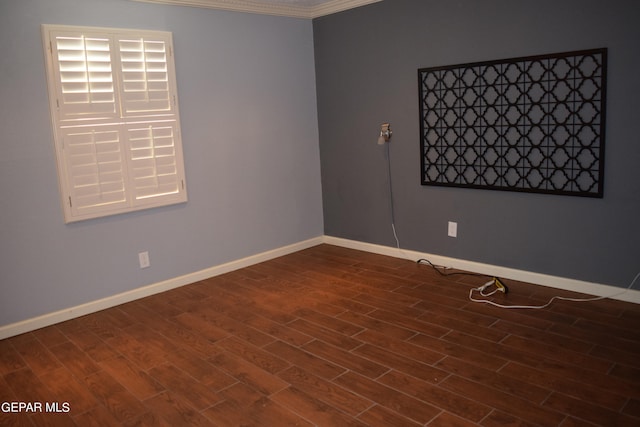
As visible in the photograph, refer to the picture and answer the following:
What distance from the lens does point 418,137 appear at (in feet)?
14.4

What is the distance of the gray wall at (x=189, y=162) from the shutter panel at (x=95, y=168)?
0.37 feet

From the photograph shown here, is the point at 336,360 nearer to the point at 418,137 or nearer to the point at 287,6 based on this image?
A: the point at 418,137

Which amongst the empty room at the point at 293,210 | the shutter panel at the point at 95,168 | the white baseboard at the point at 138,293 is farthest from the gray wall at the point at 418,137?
the shutter panel at the point at 95,168

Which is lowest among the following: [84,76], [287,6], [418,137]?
[418,137]

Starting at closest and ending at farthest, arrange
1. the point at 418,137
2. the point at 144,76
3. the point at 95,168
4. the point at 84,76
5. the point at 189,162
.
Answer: the point at 84,76
the point at 95,168
the point at 144,76
the point at 189,162
the point at 418,137

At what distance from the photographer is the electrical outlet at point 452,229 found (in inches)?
168

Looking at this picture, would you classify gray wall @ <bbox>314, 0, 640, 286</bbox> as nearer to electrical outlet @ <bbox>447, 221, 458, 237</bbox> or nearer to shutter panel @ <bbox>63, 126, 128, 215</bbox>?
electrical outlet @ <bbox>447, 221, 458, 237</bbox>

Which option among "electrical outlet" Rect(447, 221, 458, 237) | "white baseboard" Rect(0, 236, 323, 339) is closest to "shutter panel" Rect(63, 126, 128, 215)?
"white baseboard" Rect(0, 236, 323, 339)

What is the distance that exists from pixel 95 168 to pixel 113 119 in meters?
0.38

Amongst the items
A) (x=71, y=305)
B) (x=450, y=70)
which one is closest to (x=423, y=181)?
(x=450, y=70)

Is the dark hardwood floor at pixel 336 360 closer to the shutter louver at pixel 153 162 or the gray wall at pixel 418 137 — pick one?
the gray wall at pixel 418 137

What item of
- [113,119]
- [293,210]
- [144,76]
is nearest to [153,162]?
[113,119]

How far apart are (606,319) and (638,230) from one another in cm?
62

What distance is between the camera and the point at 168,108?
158 inches
